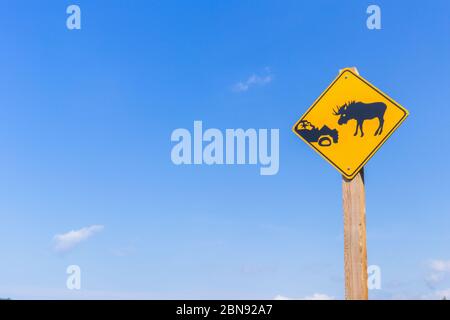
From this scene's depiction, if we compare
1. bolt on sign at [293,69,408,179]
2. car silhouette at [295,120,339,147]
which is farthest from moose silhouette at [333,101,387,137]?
car silhouette at [295,120,339,147]

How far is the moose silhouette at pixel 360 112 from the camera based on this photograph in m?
5.35

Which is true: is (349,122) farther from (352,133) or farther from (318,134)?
(318,134)

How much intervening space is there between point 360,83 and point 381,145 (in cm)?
73

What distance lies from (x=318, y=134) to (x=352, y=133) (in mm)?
362

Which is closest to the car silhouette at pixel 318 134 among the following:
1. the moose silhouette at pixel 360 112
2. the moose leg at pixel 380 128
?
the moose silhouette at pixel 360 112

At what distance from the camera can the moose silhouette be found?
5352 mm

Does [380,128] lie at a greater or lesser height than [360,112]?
lesser

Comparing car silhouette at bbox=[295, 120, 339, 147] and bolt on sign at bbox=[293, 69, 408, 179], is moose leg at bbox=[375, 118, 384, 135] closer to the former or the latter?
bolt on sign at bbox=[293, 69, 408, 179]

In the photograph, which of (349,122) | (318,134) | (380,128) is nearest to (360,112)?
(349,122)

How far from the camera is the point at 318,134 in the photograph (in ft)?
18.0
